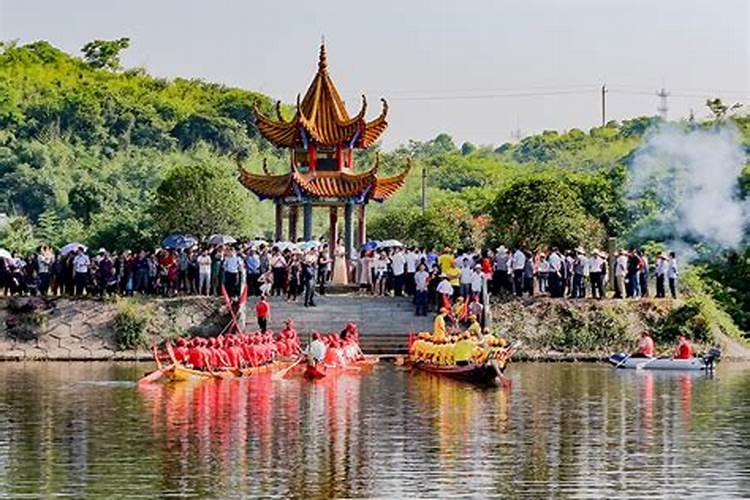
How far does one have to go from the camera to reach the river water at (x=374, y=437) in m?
22.4

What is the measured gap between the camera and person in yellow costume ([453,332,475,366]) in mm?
37031

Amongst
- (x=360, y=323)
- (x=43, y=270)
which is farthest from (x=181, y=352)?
(x=43, y=270)

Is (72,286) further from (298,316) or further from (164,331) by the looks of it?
(298,316)

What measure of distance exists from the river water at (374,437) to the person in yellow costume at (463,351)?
824 millimetres

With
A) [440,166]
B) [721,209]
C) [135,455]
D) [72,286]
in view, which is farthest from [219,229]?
[440,166]

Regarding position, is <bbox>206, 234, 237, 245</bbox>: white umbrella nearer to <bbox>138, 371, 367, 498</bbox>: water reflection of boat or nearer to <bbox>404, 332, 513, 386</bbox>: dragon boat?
<bbox>404, 332, 513, 386</bbox>: dragon boat

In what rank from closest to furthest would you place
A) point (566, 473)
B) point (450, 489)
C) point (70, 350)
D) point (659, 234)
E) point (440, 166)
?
1. point (450, 489)
2. point (566, 473)
3. point (70, 350)
4. point (659, 234)
5. point (440, 166)

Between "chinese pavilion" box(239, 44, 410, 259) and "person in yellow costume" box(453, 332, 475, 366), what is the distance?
1272 cm

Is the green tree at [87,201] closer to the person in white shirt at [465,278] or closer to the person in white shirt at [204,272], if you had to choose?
the person in white shirt at [204,272]

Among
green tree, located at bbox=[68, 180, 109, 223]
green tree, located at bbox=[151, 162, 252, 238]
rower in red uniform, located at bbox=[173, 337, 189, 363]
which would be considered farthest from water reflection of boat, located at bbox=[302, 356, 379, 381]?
green tree, located at bbox=[68, 180, 109, 223]

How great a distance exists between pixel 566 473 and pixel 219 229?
3382 centimetres

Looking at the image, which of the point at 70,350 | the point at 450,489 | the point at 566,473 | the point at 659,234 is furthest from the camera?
the point at 659,234

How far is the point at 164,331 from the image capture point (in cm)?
4356

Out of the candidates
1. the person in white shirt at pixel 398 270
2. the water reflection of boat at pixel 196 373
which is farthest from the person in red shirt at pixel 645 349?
the water reflection of boat at pixel 196 373
